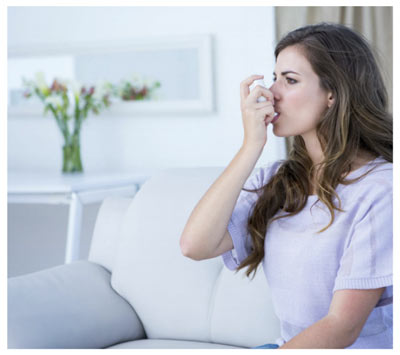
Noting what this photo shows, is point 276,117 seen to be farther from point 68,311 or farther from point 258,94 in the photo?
point 68,311

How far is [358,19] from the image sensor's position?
2723 mm

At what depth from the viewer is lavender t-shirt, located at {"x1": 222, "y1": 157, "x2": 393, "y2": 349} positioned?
102cm

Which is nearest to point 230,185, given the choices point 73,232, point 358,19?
point 73,232

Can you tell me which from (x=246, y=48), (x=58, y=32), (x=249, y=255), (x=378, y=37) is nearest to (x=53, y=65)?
(x=58, y=32)

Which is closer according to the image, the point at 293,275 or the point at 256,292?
the point at 293,275

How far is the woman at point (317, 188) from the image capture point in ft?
3.57

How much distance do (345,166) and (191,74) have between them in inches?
74.9

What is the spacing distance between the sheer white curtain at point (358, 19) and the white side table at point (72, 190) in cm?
83

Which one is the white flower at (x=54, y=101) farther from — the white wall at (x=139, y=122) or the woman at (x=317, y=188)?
the woman at (x=317, y=188)

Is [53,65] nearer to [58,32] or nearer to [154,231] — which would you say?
[58,32]

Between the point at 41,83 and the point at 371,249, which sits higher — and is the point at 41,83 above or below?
above

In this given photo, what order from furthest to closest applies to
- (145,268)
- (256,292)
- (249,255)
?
(145,268), (256,292), (249,255)

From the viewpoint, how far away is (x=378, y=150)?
1.15 meters

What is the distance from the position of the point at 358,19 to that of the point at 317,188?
1787 mm
